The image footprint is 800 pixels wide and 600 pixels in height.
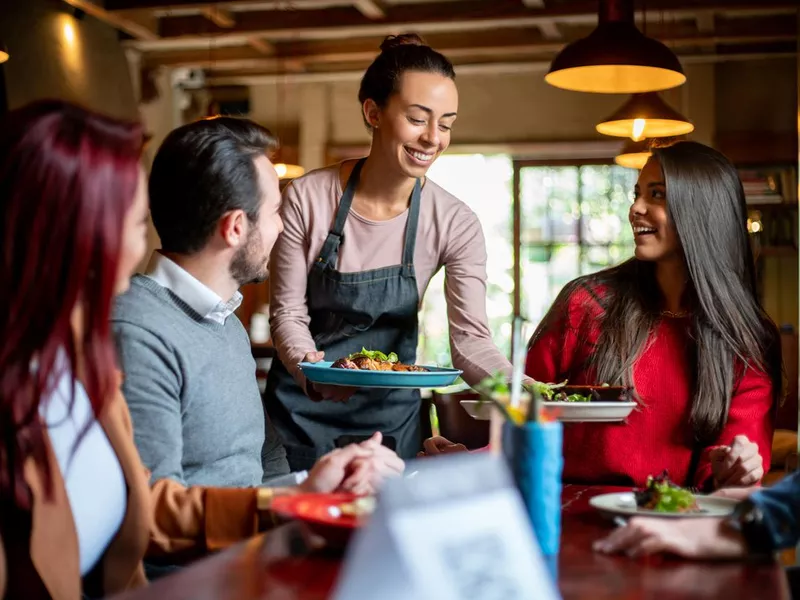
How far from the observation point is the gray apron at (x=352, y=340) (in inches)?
117

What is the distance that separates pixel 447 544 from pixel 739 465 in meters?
1.27

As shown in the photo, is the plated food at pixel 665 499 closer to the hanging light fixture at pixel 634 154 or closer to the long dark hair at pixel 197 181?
the long dark hair at pixel 197 181

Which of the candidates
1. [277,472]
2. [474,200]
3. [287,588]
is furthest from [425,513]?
[474,200]

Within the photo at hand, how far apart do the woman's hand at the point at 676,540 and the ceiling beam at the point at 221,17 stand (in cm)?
623

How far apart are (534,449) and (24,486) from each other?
64 centimetres

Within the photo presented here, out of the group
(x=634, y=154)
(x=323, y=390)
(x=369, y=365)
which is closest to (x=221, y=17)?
(x=634, y=154)

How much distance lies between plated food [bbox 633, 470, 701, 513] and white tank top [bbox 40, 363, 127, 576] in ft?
2.58

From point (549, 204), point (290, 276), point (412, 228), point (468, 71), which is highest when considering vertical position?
point (468, 71)

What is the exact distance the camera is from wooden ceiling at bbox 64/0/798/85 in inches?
253

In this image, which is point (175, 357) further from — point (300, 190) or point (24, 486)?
point (300, 190)

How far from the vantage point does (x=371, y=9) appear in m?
6.72

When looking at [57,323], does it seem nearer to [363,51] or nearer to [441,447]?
[441,447]

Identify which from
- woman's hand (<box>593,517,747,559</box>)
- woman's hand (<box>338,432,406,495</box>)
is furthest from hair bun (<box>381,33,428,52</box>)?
woman's hand (<box>593,517,747,559</box>)

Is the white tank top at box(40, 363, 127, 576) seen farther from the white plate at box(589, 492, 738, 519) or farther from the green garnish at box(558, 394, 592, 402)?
the green garnish at box(558, 394, 592, 402)
